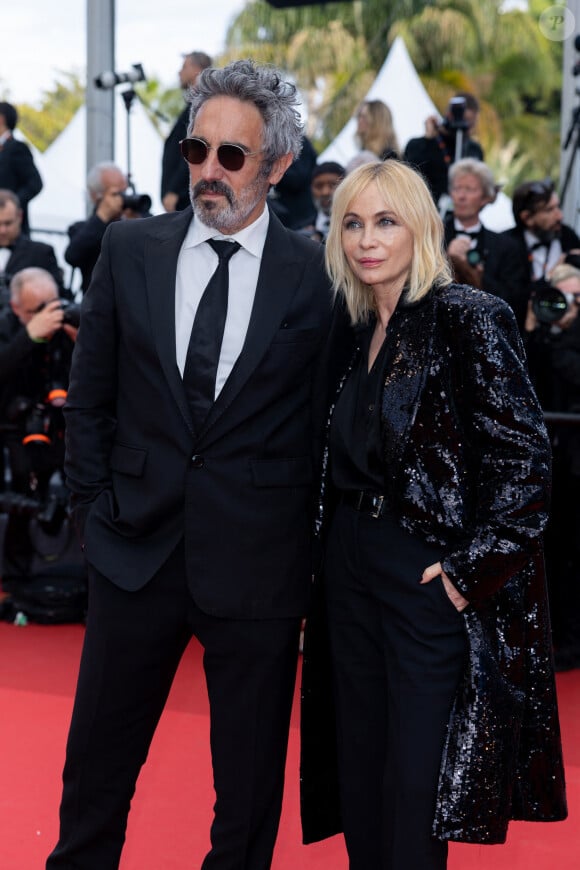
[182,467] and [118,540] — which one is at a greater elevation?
[182,467]

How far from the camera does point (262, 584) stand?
2318mm

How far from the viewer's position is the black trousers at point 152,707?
2322 millimetres

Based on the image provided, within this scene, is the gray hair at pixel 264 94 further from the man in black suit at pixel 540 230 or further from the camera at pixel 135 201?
the camera at pixel 135 201

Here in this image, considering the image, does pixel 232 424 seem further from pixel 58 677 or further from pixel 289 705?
pixel 58 677

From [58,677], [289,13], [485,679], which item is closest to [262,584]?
[485,679]

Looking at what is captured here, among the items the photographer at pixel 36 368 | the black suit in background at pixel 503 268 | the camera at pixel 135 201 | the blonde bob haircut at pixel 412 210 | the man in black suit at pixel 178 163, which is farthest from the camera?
the man in black suit at pixel 178 163

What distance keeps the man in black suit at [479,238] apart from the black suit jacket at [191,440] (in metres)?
2.80

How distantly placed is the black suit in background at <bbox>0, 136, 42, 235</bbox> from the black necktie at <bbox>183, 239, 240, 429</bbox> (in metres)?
5.62

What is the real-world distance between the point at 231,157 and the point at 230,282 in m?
0.25

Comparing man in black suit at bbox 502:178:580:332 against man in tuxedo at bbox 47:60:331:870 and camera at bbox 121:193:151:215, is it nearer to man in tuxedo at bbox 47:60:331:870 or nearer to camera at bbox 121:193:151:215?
camera at bbox 121:193:151:215

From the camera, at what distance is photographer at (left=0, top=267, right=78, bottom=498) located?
5.04m

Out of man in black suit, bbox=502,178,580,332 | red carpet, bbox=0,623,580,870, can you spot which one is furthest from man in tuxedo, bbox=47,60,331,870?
man in black suit, bbox=502,178,580,332

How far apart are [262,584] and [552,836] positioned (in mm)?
1394

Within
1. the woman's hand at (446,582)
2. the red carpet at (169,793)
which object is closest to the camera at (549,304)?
the red carpet at (169,793)
